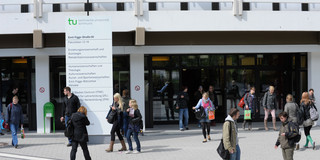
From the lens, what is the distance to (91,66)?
13.1 meters

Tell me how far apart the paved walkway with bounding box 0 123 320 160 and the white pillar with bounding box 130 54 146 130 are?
125 cm

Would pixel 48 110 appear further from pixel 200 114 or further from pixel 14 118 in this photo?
pixel 200 114

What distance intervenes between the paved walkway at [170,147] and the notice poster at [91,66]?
1.24 m

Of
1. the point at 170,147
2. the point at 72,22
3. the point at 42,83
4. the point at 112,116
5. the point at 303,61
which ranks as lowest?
the point at 170,147

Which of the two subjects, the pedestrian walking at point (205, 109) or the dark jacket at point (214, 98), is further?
the dark jacket at point (214, 98)

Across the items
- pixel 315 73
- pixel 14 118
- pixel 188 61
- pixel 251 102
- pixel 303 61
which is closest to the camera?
pixel 14 118

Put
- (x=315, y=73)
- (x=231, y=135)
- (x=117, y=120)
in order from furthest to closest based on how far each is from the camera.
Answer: (x=315, y=73)
(x=117, y=120)
(x=231, y=135)

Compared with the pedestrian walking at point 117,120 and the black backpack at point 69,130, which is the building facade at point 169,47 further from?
the black backpack at point 69,130

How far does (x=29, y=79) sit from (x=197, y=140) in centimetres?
742

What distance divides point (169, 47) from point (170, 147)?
4.96 metres

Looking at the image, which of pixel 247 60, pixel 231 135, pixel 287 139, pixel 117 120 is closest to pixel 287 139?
pixel 287 139

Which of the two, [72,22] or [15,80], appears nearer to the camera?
[72,22]

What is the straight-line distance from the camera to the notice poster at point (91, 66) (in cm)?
1312

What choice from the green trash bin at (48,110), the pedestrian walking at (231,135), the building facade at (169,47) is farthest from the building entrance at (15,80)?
the pedestrian walking at (231,135)
